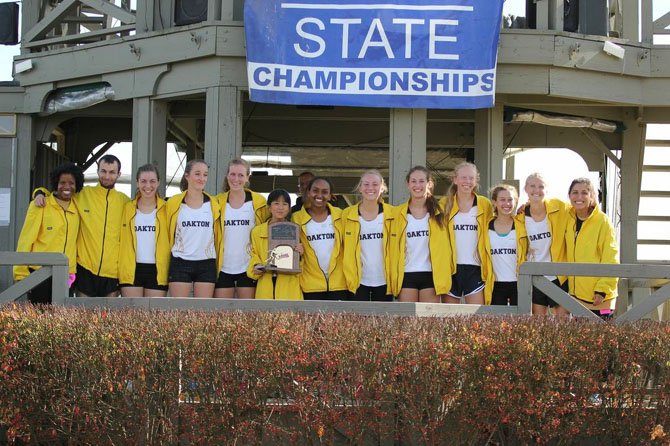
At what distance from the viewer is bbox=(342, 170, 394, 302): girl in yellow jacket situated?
366 inches

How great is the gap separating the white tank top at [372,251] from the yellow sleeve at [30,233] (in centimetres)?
282

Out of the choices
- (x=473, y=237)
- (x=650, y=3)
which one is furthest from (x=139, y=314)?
(x=650, y=3)

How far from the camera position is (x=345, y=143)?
15.8 m

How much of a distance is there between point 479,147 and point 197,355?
220 inches

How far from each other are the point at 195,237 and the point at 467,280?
7.85ft

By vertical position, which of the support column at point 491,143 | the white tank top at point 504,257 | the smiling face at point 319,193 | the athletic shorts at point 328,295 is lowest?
the athletic shorts at point 328,295

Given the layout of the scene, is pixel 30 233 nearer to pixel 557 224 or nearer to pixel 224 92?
pixel 224 92

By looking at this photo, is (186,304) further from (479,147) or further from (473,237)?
(479,147)

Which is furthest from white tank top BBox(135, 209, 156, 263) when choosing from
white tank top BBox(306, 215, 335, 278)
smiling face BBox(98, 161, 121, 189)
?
white tank top BBox(306, 215, 335, 278)

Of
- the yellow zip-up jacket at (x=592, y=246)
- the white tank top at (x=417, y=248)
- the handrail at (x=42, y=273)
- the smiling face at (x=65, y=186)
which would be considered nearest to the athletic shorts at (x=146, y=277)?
the handrail at (x=42, y=273)

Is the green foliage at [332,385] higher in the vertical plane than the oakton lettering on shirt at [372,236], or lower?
lower

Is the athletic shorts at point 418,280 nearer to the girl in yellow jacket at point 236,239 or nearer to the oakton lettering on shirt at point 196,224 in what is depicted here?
the girl in yellow jacket at point 236,239

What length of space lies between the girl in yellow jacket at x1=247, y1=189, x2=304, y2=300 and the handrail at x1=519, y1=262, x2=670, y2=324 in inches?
76.9

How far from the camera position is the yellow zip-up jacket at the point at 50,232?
951 centimetres
